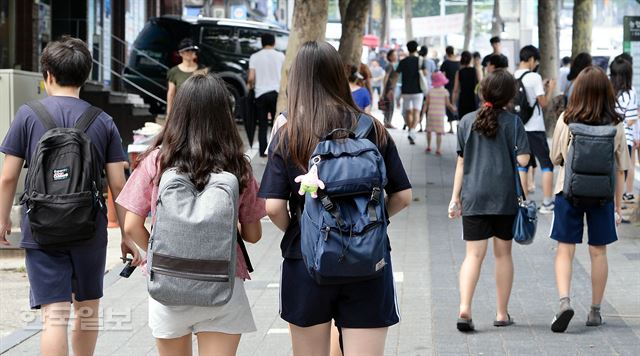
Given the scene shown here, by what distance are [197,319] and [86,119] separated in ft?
4.48

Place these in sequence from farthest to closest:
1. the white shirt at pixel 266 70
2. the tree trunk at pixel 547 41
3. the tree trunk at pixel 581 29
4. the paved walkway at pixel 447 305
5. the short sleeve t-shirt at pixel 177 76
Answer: the tree trunk at pixel 581 29 → the tree trunk at pixel 547 41 → the white shirt at pixel 266 70 → the short sleeve t-shirt at pixel 177 76 → the paved walkway at pixel 447 305

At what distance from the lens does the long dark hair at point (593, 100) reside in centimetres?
753

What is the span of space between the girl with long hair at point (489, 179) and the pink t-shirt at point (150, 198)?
119 inches

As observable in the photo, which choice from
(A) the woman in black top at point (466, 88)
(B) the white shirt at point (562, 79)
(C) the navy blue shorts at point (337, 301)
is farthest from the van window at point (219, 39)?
(C) the navy blue shorts at point (337, 301)

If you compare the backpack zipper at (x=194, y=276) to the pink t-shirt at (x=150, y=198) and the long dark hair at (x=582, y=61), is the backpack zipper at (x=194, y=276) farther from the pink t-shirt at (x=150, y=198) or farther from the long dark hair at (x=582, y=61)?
the long dark hair at (x=582, y=61)

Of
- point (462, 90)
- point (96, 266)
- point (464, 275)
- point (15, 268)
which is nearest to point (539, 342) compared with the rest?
point (464, 275)

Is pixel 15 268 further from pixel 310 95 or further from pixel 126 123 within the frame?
pixel 126 123

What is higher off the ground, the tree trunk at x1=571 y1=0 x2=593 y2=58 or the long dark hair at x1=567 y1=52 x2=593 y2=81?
the tree trunk at x1=571 y1=0 x2=593 y2=58

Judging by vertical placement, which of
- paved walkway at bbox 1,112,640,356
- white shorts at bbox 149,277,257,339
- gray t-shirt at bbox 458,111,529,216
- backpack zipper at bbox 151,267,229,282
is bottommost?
paved walkway at bbox 1,112,640,356

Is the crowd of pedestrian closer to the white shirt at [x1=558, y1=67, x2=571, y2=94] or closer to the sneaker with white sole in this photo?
the sneaker with white sole

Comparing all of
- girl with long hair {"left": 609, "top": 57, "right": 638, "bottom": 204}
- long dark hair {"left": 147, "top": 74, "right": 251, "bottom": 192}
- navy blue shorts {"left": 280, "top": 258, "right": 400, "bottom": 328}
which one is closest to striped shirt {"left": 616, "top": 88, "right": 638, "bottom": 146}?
girl with long hair {"left": 609, "top": 57, "right": 638, "bottom": 204}

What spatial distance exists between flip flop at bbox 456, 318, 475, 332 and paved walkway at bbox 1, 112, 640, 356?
54mm

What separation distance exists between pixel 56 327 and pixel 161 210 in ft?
4.05

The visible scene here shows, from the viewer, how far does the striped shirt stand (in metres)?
12.0
